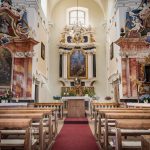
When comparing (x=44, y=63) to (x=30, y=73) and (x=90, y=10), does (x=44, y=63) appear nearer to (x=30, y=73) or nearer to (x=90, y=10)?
(x=30, y=73)

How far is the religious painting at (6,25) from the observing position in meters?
10.8

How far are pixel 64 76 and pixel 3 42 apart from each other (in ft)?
18.8

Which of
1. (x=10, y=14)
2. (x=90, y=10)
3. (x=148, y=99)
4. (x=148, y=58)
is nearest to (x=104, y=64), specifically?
(x=90, y=10)

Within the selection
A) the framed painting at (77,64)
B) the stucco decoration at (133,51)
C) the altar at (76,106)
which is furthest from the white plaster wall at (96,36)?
the stucco decoration at (133,51)

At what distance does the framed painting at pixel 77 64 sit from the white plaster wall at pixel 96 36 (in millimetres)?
906

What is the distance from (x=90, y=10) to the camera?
16781 mm

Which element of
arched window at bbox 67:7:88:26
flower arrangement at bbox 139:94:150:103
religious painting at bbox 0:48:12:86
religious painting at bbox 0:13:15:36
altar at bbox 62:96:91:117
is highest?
arched window at bbox 67:7:88:26

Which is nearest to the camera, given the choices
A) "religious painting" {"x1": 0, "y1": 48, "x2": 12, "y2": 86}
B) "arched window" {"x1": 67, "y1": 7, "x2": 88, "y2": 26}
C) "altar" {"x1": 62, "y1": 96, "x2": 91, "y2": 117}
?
"religious painting" {"x1": 0, "y1": 48, "x2": 12, "y2": 86}

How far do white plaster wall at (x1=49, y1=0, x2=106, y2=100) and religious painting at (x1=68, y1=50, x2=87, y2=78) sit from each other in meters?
0.95

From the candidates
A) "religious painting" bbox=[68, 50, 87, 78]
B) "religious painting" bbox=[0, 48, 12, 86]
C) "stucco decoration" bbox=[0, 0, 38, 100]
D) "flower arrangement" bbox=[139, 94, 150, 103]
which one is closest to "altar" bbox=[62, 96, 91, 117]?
"stucco decoration" bbox=[0, 0, 38, 100]

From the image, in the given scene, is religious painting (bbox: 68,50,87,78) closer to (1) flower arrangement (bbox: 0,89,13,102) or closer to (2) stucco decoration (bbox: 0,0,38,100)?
(2) stucco decoration (bbox: 0,0,38,100)

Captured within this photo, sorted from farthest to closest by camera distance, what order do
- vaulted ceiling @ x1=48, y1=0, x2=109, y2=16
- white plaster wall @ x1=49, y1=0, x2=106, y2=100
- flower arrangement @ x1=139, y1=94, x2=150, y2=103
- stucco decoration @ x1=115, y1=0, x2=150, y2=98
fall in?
vaulted ceiling @ x1=48, y1=0, x2=109, y2=16 → white plaster wall @ x1=49, y1=0, x2=106, y2=100 → stucco decoration @ x1=115, y1=0, x2=150, y2=98 → flower arrangement @ x1=139, y1=94, x2=150, y2=103

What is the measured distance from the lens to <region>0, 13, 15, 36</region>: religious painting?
35.6ft

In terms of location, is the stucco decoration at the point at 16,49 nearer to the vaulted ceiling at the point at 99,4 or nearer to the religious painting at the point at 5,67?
the religious painting at the point at 5,67
